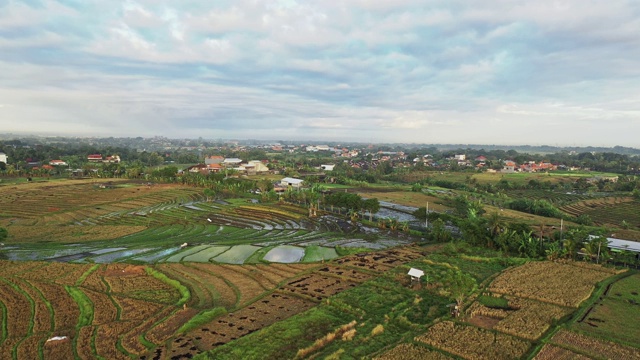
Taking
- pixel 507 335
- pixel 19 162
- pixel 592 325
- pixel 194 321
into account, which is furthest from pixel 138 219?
pixel 19 162

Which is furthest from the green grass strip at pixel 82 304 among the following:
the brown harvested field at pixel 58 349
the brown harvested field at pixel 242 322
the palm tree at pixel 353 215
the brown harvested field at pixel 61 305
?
the palm tree at pixel 353 215

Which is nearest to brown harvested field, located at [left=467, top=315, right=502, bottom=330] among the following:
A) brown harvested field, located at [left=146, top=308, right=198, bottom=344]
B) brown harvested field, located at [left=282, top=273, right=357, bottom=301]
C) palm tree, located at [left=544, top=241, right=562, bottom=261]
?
brown harvested field, located at [left=282, top=273, right=357, bottom=301]

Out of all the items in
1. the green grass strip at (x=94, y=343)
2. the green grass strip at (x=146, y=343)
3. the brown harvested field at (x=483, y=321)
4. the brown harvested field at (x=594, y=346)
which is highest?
the brown harvested field at (x=594, y=346)

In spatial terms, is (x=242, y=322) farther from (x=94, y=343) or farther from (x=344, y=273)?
(x=344, y=273)

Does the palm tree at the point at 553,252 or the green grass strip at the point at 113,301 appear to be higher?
the palm tree at the point at 553,252

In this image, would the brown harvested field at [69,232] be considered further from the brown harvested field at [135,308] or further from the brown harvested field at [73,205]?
the brown harvested field at [135,308]

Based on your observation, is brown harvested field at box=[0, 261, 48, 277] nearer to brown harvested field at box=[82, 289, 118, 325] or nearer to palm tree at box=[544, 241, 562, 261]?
brown harvested field at box=[82, 289, 118, 325]
